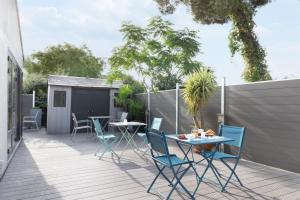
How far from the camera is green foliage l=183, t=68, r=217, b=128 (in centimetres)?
632

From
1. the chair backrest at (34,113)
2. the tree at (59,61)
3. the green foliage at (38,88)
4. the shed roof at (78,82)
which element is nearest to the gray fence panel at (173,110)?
the shed roof at (78,82)

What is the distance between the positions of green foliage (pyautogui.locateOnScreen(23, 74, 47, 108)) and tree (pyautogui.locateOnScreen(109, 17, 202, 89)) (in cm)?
450

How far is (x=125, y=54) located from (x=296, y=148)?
354 inches

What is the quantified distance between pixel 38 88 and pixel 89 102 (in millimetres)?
4272

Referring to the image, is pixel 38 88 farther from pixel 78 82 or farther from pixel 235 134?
pixel 235 134

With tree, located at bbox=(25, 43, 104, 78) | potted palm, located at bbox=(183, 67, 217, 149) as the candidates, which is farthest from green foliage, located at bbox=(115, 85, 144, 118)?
tree, located at bbox=(25, 43, 104, 78)

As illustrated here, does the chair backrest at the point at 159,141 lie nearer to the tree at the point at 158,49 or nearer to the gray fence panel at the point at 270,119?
the gray fence panel at the point at 270,119

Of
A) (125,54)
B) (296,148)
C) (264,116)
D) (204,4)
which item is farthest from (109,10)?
(296,148)

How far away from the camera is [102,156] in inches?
Result: 240

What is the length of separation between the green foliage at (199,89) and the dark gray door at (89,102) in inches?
240

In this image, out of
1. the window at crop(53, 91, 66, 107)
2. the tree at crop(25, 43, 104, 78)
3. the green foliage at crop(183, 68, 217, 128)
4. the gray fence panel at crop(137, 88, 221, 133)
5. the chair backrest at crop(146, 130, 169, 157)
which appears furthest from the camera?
the tree at crop(25, 43, 104, 78)

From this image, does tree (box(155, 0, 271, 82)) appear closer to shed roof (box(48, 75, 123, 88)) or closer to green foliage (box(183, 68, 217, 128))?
green foliage (box(183, 68, 217, 128))

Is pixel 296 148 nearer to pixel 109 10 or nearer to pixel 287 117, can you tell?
pixel 287 117

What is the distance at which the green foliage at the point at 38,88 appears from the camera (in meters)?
13.4
